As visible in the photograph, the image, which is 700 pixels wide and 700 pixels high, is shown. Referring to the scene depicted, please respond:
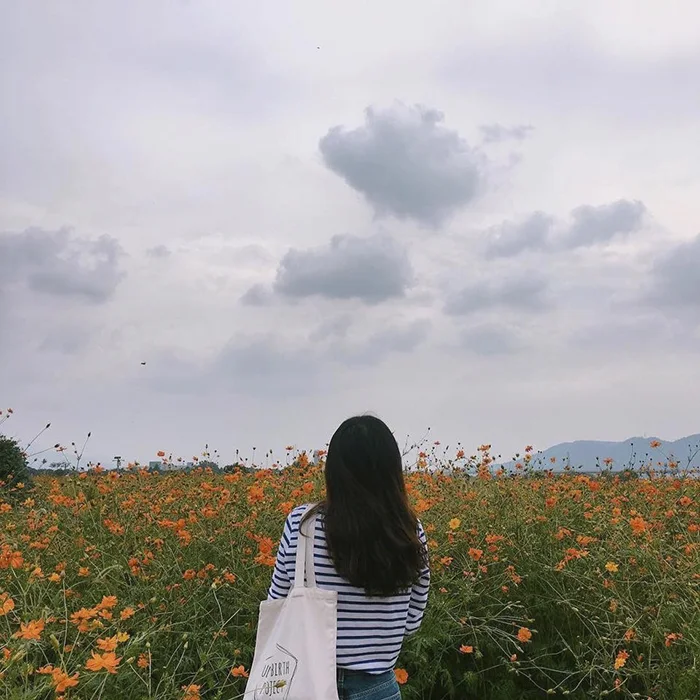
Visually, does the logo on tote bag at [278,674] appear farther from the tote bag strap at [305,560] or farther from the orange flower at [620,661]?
the orange flower at [620,661]

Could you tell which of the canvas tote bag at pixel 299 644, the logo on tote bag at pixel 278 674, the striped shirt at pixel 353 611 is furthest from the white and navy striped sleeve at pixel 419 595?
the logo on tote bag at pixel 278 674

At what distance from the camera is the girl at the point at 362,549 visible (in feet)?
7.11

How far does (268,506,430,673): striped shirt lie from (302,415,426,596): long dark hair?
0.03m

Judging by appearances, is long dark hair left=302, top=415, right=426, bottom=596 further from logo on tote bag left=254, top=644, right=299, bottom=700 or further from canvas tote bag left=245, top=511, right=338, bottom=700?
logo on tote bag left=254, top=644, right=299, bottom=700

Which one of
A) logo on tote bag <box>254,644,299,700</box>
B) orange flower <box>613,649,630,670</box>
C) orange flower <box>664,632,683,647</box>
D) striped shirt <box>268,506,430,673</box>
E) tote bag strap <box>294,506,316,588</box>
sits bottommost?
orange flower <box>613,649,630,670</box>

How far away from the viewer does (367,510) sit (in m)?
2.19

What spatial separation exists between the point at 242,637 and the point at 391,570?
1604 mm

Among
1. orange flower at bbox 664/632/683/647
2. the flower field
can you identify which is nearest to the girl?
the flower field

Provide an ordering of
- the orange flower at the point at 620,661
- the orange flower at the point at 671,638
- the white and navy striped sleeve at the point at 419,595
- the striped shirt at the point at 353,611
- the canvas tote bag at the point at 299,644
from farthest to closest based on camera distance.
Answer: the orange flower at the point at 671,638 < the orange flower at the point at 620,661 < the white and navy striped sleeve at the point at 419,595 < the striped shirt at the point at 353,611 < the canvas tote bag at the point at 299,644

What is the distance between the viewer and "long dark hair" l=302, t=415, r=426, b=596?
2.16 metres

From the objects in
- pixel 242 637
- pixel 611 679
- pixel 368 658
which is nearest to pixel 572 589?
pixel 611 679

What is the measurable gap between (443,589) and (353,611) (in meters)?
1.53

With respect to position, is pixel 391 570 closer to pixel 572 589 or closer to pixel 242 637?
pixel 242 637

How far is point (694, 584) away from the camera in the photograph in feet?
11.5
